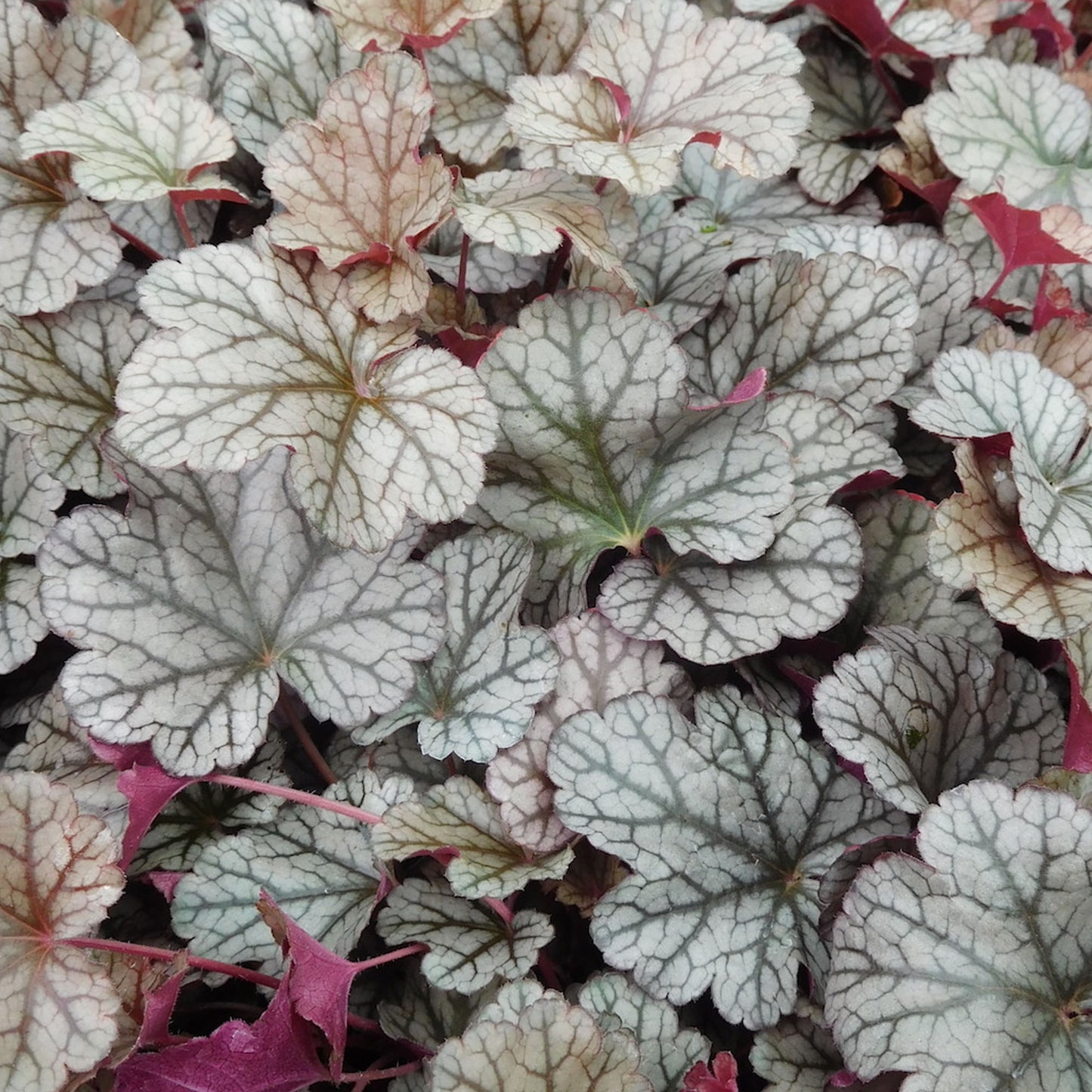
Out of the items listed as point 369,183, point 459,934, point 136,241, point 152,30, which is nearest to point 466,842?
point 459,934

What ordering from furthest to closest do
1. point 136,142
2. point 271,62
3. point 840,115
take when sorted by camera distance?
point 840,115 < point 271,62 < point 136,142

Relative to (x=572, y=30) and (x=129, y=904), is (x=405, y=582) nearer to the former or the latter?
(x=129, y=904)

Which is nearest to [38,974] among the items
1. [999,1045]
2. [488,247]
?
[999,1045]

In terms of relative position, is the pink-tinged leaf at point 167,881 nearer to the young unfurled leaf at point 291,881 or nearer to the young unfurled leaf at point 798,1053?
the young unfurled leaf at point 291,881

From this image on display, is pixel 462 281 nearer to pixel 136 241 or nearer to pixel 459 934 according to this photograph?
pixel 136 241

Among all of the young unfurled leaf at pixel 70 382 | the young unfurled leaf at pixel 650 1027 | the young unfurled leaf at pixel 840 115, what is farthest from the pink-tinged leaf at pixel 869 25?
the young unfurled leaf at pixel 650 1027

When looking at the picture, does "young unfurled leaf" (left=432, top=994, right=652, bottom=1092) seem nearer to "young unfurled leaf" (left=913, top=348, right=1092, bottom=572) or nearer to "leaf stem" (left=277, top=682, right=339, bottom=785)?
"leaf stem" (left=277, top=682, right=339, bottom=785)
